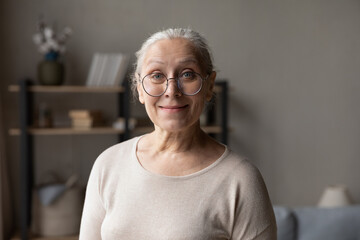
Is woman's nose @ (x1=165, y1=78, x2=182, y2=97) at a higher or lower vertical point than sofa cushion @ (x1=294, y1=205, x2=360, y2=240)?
higher

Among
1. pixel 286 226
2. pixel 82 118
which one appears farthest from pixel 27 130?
pixel 286 226

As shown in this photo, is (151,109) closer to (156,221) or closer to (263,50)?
(156,221)

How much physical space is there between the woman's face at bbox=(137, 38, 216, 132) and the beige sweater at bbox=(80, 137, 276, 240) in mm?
121

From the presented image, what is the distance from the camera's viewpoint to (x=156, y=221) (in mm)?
946

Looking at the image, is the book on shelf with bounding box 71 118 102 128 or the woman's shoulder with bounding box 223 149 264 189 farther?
the book on shelf with bounding box 71 118 102 128

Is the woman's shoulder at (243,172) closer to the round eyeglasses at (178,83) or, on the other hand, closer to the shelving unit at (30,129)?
the round eyeglasses at (178,83)

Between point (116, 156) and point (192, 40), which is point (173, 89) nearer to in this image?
point (192, 40)

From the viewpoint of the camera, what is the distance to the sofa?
8.51ft

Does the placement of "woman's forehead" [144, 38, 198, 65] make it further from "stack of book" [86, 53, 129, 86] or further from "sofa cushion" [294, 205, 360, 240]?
"stack of book" [86, 53, 129, 86]

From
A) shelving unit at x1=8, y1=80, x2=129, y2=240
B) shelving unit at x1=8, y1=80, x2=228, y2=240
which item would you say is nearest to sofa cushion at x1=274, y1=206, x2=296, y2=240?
shelving unit at x1=8, y1=80, x2=228, y2=240

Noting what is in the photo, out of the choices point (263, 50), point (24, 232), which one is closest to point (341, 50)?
point (263, 50)

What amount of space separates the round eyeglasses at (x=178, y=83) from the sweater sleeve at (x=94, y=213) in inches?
9.4

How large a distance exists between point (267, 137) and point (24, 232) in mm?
1940

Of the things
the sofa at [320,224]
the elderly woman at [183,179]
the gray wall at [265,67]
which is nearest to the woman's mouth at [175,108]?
the elderly woman at [183,179]
